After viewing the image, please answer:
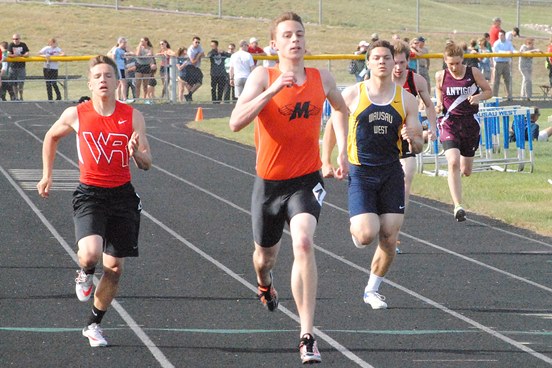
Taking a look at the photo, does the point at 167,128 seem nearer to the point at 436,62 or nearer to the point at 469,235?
the point at 469,235

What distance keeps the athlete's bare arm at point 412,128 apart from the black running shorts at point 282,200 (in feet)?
4.01

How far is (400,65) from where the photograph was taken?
10711 mm

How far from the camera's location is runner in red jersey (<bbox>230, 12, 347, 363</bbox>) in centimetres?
732

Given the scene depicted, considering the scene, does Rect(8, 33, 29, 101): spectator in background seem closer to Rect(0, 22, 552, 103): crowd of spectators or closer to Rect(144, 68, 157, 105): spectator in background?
Rect(0, 22, 552, 103): crowd of spectators

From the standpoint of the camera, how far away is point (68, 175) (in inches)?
696

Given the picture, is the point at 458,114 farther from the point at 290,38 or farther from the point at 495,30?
the point at 495,30

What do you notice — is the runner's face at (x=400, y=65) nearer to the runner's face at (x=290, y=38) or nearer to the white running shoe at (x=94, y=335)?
the runner's face at (x=290, y=38)

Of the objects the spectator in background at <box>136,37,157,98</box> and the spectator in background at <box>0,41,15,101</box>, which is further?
the spectator in background at <box>136,37,157,98</box>

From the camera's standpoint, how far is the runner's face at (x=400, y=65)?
34.9 ft

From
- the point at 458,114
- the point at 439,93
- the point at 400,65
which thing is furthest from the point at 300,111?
the point at 439,93

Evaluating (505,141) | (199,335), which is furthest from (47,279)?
(505,141)

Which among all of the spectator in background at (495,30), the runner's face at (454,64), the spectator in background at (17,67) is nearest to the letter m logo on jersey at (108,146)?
the runner's face at (454,64)

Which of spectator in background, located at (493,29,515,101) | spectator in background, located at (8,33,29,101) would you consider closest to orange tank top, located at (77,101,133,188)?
spectator in background, located at (8,33,29,101)

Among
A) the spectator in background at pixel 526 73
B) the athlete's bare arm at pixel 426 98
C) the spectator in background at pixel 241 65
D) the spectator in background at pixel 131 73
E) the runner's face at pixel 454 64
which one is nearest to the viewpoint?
the athlete's bare arm at pixel 426 98
